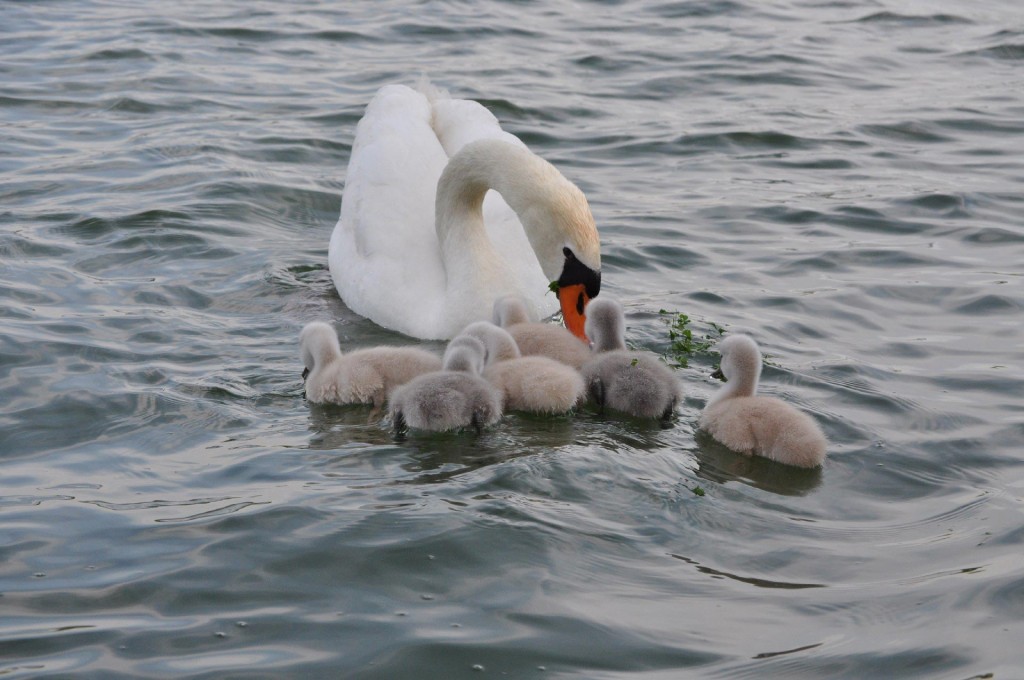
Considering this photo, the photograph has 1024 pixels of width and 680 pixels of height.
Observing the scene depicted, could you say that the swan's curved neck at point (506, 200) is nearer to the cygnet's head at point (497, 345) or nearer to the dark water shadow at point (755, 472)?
the cygnet's head at point (497, 345)

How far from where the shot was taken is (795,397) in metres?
6.95

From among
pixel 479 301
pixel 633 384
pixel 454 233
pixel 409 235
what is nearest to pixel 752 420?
A: pixel 633 384

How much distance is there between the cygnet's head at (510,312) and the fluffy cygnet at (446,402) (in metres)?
1.32

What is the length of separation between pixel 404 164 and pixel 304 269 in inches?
41.7

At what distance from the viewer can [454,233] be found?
8.30 metres

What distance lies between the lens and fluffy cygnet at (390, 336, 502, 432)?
19.8 feet

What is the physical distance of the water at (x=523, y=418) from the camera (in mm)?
4637

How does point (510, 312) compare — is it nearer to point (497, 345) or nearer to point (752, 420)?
point (497, 345)

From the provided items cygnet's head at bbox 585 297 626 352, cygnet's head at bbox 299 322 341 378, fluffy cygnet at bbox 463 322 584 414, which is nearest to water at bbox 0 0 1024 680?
fluffy cygnet at bbox 463 322 584 414

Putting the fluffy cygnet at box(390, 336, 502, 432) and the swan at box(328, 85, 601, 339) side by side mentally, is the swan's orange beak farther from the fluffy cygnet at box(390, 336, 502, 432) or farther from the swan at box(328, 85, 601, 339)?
the fluffy cygnet at box(390, 336, 502, 432)

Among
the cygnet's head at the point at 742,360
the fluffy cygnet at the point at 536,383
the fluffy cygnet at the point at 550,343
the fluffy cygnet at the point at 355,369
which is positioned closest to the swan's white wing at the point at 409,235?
the fluffy cygnet at the point at 550,343

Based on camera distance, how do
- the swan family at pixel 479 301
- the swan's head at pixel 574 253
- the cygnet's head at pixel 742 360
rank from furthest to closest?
the swan's head at pixel 574 253, the cygnet's head at pixel 742 360, the swan family at pixel 479 301

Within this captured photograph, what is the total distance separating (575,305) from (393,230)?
1638 mm

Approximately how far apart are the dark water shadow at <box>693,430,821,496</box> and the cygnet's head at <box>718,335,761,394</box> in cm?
34
